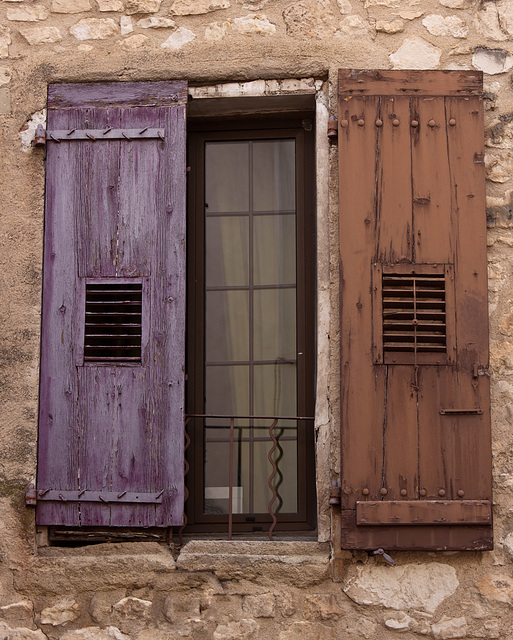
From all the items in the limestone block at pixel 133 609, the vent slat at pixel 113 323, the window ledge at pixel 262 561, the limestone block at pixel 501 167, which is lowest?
the limestone block at pixel 133 609

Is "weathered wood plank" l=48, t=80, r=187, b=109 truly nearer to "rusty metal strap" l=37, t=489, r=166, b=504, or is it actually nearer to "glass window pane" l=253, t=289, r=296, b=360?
"glass window pane" l=253, t=289, r=296, b=360

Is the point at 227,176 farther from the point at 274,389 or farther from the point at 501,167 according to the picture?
the point at 501,167

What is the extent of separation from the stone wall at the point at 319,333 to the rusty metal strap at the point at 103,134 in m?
0.13

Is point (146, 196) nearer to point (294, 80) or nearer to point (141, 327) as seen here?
point (141, 327)

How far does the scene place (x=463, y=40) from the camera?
3.77 m

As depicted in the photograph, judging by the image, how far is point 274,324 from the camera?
13.0 ft

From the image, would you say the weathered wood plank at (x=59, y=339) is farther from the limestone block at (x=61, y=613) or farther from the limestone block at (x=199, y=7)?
the limestone block at (x=199, y=7)

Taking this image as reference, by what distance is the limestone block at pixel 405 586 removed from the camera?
11.2 feet

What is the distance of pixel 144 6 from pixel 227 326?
1550 mm

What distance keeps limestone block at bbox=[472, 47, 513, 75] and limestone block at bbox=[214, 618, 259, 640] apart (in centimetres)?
265

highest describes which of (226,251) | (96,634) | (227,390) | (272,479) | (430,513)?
(226,251)

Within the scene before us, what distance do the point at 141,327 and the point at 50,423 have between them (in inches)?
22.7

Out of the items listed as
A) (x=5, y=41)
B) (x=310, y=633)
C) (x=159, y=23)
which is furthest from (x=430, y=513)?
(x=5, y=41)

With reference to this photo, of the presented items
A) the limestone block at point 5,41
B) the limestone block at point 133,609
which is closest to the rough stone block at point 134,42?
the limestone block at point 5,41
